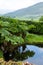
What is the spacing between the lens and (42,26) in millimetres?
29016

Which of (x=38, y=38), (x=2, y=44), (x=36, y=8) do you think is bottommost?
(x=36, y=8)

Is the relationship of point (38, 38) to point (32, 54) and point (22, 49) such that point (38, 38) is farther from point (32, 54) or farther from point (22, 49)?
point (32, 54)

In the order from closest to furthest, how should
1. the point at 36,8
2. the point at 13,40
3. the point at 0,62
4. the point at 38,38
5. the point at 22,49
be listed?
the point at 0,62
the point at 13,40
the point at 22,49
the point at 38,38
the point at 36,8

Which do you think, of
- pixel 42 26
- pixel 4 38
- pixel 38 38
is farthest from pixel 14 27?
pixel 42 26

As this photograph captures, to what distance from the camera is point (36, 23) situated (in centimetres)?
2952

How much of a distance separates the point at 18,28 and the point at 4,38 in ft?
7.73

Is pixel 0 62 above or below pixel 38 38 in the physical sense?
above

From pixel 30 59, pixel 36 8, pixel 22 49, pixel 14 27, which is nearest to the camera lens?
pixel 30 59

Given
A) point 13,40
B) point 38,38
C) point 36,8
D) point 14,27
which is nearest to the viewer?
point 13,40

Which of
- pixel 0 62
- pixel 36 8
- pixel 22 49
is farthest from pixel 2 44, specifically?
pixel 36 8

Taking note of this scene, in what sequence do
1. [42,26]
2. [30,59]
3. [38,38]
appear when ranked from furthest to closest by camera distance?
[42,26] < [38,38] < [30,59]

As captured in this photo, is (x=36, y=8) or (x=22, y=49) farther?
(x=36, y=8)

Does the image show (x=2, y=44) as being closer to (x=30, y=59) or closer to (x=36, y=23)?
(x=30, y=59)

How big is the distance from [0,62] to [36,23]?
24.7m
